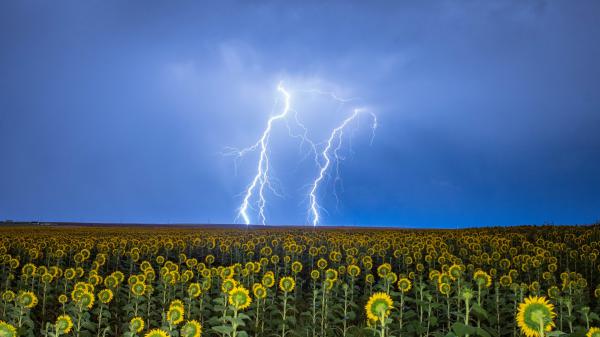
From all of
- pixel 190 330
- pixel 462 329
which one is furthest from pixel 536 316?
pixel 190 330

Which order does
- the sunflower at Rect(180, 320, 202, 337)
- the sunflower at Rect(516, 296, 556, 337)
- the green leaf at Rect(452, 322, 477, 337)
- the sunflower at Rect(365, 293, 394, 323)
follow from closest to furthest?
the sunflower at Rect(516, 296, 556, 337), the green leaf at Rect(452, 322, 477, 337), the sunflower at Rect(365, 293, 394, 323), the sunflower at Rect(180, 320, 202, 337)

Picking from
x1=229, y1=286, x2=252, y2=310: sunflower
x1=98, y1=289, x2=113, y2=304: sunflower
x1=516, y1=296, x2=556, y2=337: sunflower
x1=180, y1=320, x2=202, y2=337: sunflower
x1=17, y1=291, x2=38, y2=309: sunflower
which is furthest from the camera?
x1=98, y1=289, x2=113, y2=304: sunflower

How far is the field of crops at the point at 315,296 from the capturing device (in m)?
5.87

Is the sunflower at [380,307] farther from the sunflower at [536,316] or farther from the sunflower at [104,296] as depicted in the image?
the sunflower at [104,296]

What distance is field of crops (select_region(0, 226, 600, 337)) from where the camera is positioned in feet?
19.3

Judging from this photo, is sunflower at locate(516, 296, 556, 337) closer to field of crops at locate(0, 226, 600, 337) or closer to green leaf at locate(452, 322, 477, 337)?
field of crops at locate(0, 226, 600, 337)

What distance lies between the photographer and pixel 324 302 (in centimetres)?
Result: 897

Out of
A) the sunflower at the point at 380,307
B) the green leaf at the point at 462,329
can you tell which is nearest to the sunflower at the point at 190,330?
the sunflower at the point at 380,307

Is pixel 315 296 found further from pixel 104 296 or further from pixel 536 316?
pixel 536 316

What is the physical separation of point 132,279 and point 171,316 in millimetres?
4670

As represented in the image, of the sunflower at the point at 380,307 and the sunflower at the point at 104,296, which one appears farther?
the sunflower at the point at 104,296

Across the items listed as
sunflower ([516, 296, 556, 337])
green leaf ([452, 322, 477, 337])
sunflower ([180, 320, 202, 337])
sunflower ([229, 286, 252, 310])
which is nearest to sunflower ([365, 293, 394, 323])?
green leaf ([452, 322, 477, 337])

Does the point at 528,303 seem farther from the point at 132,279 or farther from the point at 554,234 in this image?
the point at 554,234

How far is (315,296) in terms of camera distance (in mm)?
A: 8586
